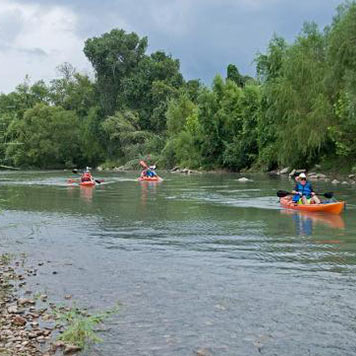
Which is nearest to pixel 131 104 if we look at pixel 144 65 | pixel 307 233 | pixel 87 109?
pixel 144 65

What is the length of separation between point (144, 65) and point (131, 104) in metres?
5.65

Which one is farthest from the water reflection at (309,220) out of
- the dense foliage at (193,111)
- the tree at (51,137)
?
the tree at (51,137)

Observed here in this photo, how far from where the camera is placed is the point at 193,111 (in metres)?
61.2

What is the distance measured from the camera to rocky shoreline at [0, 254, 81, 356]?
573 cm

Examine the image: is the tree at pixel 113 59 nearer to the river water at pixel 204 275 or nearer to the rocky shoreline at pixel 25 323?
the river water at pixel 204 275

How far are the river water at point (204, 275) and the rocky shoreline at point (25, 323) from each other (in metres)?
0.36

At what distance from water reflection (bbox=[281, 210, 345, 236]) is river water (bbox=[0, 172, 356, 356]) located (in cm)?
5

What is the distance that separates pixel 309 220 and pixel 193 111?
45.3m

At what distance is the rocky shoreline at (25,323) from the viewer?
573cm

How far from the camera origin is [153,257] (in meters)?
11.0

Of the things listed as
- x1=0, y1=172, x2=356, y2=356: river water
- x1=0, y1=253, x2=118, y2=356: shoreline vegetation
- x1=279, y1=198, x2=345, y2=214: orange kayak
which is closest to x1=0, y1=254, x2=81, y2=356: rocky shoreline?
x1=0, y1=253, x2=118, y2=356: shoreline vegetation

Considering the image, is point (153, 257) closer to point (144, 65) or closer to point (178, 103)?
point (178, 103)

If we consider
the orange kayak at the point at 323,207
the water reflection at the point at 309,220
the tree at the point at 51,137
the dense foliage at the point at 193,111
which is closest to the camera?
the water reflection at the point at 309,220

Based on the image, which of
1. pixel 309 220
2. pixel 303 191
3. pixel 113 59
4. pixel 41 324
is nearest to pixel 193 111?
pixel 113 59
